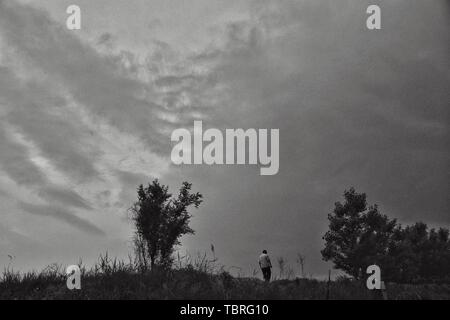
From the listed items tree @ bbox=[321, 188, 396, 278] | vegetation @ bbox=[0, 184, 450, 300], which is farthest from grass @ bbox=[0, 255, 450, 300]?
tree @ bbox=[321, 188, 396, 278]

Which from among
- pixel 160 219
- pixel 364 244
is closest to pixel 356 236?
pixel 364 244

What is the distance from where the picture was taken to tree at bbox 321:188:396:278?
4138cm

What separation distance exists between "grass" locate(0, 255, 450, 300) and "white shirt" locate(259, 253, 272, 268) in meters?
8.16

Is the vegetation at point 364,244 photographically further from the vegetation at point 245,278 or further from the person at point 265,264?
the person at point 265,264

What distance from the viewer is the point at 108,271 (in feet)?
Result: 44.3

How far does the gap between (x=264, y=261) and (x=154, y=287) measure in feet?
37.0

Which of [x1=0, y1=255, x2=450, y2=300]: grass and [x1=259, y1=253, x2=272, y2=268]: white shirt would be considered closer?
[x1=0, y1=255, x2=450, y2=300]: grass

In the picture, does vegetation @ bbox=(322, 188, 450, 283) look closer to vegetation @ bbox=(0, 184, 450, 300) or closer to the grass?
vegetation @ bbox=(0, 184, 450, 300)

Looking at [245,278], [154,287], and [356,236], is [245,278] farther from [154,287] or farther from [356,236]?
[356,236]

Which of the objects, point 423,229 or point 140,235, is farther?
point 423,229

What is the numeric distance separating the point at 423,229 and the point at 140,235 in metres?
45.1
